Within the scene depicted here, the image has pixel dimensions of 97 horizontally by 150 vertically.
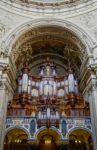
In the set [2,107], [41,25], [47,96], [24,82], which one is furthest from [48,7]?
[2,107]

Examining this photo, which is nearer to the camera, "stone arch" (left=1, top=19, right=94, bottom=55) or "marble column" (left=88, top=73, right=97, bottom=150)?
"marble column" (left=88, top=73, right=97, bottom=150)

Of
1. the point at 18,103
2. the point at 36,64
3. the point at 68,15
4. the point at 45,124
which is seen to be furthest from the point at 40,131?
the point at 68,15

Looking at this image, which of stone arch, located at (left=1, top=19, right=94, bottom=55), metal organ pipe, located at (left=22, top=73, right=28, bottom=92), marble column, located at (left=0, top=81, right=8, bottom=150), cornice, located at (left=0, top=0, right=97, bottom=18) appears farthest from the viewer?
cornice, located at (left=0, top=0, right=97, bottom=18)

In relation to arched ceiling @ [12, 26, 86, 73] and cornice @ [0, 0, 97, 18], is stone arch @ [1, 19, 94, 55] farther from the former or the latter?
cornice @ [0, 0, 97, 18]

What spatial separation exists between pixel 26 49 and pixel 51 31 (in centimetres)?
302

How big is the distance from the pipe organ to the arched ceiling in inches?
57.4

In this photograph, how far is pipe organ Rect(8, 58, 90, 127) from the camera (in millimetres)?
15678

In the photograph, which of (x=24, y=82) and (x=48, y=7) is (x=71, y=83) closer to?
(x=24, y=82)

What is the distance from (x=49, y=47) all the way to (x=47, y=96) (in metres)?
6.17

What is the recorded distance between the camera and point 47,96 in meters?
18.3

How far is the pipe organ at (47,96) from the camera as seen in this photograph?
1568 centimetres

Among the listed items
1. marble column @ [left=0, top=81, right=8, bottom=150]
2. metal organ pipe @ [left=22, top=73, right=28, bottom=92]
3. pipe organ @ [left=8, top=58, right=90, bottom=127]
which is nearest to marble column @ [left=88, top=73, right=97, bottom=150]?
pipe organ @ [left=8, top=58, right=90, bottom=127]

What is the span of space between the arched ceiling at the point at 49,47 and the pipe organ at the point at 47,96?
146 centimetres

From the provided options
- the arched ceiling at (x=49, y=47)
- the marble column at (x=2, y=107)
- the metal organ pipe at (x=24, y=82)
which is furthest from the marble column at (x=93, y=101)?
the marble column at (x=2, y=107)
